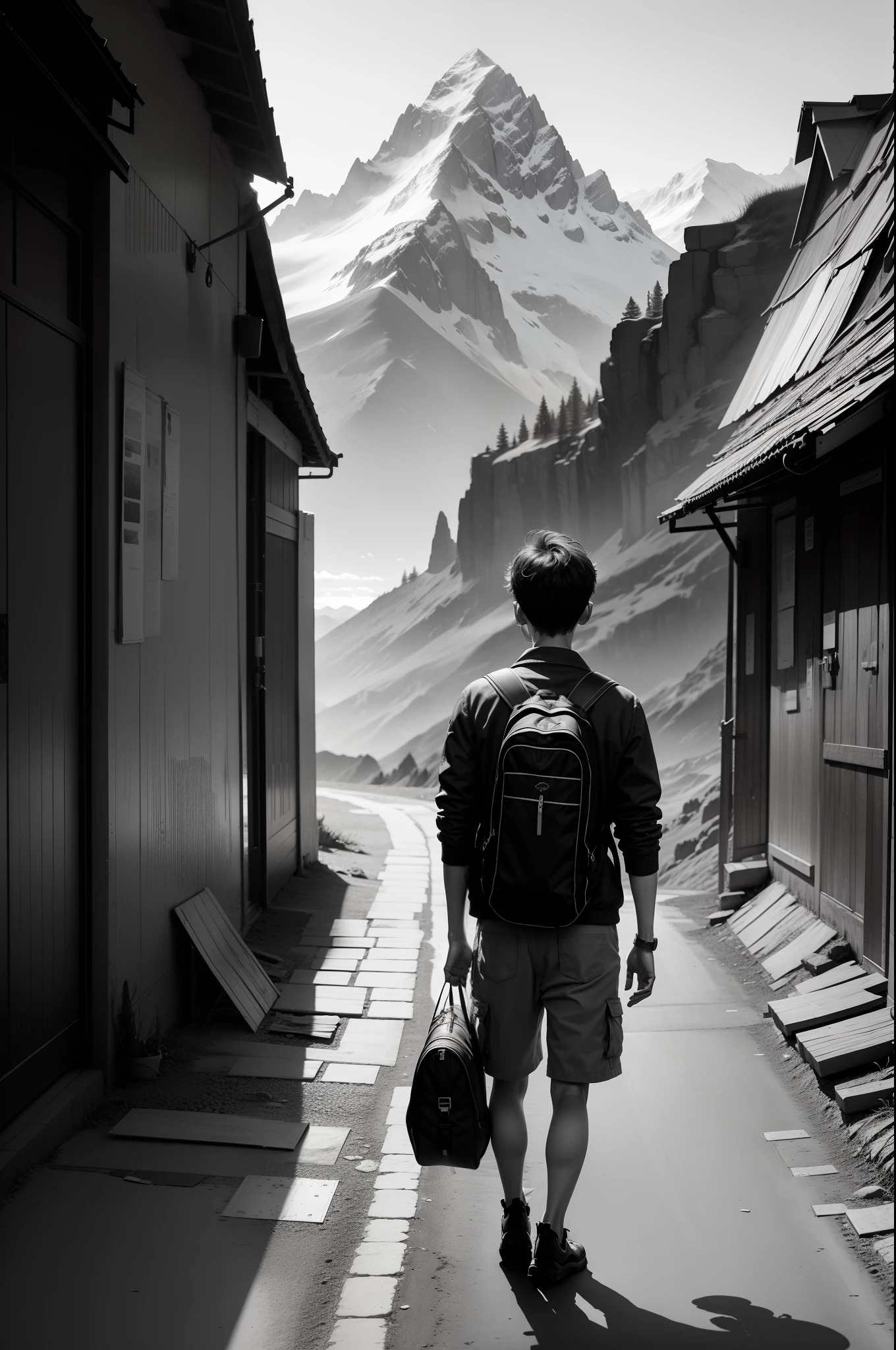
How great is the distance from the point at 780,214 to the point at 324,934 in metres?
50.3

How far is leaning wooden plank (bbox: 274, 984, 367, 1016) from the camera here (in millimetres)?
5992

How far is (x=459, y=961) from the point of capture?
10.1 feet

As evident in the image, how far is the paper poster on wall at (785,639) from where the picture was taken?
763 cm

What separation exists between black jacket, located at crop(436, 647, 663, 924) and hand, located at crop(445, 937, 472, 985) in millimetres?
89

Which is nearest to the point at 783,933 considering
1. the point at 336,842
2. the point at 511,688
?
the point at 511,688

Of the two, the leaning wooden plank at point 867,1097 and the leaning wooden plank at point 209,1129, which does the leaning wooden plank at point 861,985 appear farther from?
the leaning wooden plank at point 209,1129

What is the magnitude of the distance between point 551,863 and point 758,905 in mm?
5459

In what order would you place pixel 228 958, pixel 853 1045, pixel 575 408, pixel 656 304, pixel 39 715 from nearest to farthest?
pixel 39 715 → pixel 853 1045 → pixel 228 958 → pixel 656 304 → pixel 575 408

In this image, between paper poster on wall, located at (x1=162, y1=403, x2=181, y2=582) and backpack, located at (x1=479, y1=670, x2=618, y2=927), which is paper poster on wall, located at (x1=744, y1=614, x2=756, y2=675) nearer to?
paper poster on wall, located at (x1=162, y1=403, x2=181, y2=582)

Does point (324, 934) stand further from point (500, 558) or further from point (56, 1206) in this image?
point (500, 558)

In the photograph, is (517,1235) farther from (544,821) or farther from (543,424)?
(543,424)

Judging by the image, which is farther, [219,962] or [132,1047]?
[219,962]

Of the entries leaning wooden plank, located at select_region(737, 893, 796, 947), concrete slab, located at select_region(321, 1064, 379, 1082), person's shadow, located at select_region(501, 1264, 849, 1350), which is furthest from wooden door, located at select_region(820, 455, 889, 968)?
person's shadow, located at select_region(501, 1264, 849, 1350)

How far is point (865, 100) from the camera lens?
9.04 m
